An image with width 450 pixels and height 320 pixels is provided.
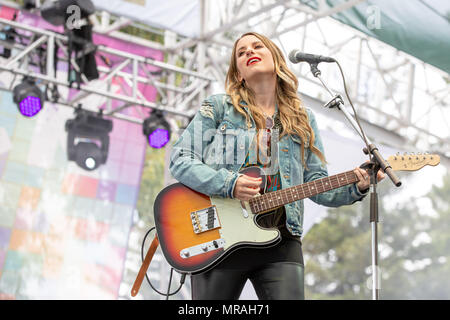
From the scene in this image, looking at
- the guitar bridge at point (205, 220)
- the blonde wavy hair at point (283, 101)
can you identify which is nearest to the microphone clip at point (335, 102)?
the blonde wavy hair at point (283, 101)

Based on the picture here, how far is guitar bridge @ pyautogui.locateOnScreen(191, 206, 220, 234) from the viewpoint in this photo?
2346 millimetres

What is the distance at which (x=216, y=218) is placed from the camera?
235 centimetres

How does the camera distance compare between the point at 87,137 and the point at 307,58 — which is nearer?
the point at 307,58

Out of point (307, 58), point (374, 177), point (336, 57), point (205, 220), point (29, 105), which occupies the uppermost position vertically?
point (336, 57)

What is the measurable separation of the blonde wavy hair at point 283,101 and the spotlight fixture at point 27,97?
3.73 metres

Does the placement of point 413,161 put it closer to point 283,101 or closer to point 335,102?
point 335,102

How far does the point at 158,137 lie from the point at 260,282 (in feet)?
→ 14.3

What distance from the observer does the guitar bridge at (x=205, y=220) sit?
2.35 meters

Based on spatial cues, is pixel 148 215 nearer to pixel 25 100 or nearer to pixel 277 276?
pixel 25 100

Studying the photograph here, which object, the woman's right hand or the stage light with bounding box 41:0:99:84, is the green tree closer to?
the stage light with bounding box 41:0:99:84

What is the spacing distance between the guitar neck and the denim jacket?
0.04 meters

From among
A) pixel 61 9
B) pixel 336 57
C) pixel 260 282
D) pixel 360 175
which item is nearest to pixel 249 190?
pixel 260 282

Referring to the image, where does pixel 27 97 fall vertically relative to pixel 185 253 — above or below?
above

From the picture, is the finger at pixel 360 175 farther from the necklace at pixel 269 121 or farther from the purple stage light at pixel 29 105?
the purple stage light at pixel 29 105
